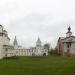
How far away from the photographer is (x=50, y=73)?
67.7ft

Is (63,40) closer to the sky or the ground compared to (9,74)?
closer to the sky

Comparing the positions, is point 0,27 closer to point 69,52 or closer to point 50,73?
point 69,52

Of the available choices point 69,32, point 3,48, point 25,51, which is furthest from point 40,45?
point 3,48

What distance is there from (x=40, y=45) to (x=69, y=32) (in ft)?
250

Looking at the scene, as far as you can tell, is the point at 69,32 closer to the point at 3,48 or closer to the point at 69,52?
the point at 69,52

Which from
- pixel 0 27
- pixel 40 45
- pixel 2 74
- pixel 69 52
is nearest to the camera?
pixel 2 74

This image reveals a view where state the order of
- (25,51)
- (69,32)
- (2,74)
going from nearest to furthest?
(2,74), (69,32), (25,51)

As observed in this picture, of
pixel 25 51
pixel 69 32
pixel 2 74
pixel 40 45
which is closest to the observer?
pixel 2 74

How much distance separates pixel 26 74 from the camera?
66.4 feet

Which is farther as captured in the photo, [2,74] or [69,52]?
[69,52]

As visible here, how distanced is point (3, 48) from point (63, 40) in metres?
19.3

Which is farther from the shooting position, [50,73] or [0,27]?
[0,27]

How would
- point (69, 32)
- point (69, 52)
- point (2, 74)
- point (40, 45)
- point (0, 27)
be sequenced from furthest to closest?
1. point (40, 45)
2. point (69, 32)
3. point (69, 52)
4. point (0, 27)
5. point (2, 74)

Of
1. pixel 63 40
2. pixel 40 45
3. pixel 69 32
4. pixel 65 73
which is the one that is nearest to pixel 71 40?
pixel 63 40
